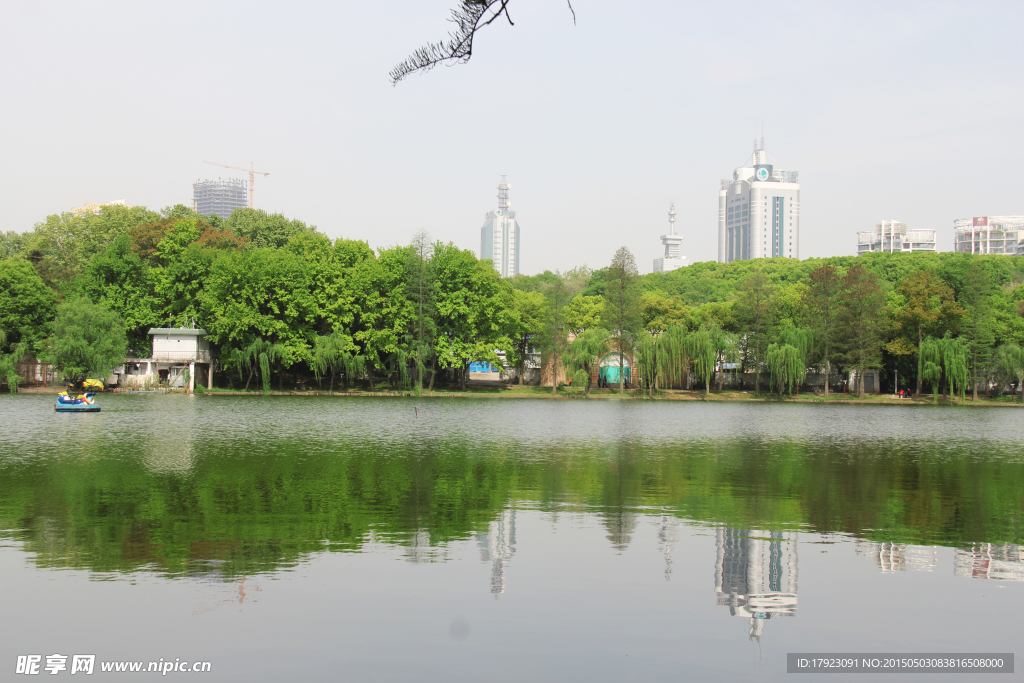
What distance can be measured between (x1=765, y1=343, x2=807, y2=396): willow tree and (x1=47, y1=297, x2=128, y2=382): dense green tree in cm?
4546

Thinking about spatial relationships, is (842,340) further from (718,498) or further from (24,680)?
(24,680)

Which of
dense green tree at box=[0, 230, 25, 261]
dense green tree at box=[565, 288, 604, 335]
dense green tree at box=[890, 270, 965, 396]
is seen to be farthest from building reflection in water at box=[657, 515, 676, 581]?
dense green tree at box=[0, 230, 25, 261]

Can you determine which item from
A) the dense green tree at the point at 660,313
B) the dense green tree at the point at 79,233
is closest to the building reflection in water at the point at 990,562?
the dense green tree at the point at 660,313

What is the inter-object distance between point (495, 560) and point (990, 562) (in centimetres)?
697

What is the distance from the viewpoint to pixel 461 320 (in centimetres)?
5794

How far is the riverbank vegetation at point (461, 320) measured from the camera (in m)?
54.4

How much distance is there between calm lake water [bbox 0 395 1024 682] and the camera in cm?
748

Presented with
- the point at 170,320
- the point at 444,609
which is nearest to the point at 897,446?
the point at 444,609

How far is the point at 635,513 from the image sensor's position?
13797 millimetres

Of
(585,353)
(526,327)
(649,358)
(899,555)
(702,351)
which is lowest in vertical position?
(899,555)

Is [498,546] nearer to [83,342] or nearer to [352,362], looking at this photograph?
[352,362]

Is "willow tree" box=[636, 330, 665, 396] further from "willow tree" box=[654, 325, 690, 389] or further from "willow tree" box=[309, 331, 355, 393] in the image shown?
"willow tree" box=[309, 331, 355, 393]

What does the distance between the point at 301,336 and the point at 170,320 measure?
32.5ft

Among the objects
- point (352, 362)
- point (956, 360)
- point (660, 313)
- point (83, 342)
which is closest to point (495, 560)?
point (352, 362)
